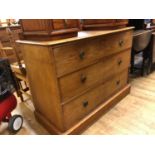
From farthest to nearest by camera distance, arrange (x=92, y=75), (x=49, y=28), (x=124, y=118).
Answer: (x=124, y=118)
(x=92, y=75)
(x=49, y=28)

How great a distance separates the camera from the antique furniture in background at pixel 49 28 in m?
1.12

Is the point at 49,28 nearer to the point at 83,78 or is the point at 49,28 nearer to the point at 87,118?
the point at 83,78

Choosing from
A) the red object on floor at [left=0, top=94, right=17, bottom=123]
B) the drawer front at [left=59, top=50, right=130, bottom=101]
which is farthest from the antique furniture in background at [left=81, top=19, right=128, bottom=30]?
the red object on floor at [left=0, top=94, right=17, bottom=123]

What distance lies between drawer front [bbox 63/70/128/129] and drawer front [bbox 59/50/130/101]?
81 mm

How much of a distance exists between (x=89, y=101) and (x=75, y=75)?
1.34ft

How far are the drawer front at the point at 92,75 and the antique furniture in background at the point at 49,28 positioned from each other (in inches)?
13.4

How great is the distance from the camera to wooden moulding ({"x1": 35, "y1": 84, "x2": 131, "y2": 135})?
1.46 meters

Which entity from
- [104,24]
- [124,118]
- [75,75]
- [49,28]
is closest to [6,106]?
[75,75]

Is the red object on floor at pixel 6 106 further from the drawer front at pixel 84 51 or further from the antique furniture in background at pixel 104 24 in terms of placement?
the antique furniture in background at pixel 104 24

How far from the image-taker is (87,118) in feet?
5.15

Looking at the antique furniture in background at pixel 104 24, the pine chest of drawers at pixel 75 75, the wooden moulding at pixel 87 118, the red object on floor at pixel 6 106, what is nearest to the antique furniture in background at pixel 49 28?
the pine chest of drawers at pixel 75 75
